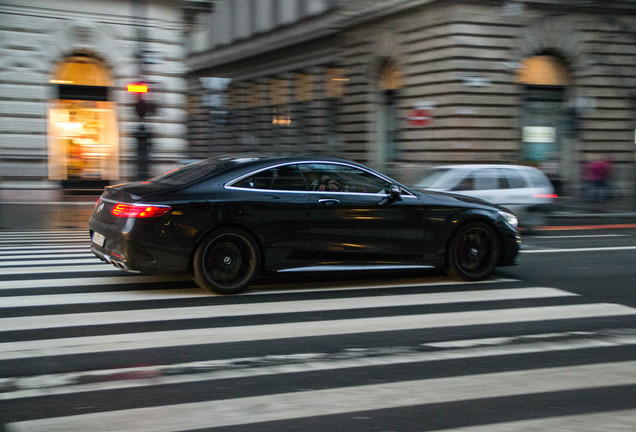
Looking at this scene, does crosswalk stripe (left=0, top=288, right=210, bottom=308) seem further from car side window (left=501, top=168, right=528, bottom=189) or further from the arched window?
the arched window

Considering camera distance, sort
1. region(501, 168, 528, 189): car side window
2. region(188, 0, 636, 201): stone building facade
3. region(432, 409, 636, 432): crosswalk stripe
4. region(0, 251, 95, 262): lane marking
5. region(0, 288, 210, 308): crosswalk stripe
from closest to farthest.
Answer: region(432, 409, 636, 432): crosswalk stripe → region(0, 288, 210, 308): crosswalk stripe → region(0, 251, 95, 262): lane marking → region(501, 168, 528, 189): car side window → region(188, 0, 636, 201): stone building facade

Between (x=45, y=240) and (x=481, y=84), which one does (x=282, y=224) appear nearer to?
(x=45, y=240)

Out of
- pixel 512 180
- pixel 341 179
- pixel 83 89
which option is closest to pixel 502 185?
pixel 512 180

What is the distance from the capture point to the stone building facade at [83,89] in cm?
1877

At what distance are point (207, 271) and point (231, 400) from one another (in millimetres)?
3222

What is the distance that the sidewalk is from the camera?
54.1 feet

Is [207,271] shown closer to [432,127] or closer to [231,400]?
[231,400]

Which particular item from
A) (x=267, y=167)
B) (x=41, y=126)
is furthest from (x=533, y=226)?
(x=41, y=126)

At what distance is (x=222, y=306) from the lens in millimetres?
7023

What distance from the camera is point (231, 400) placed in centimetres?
Answer: 435

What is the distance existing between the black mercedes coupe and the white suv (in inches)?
235

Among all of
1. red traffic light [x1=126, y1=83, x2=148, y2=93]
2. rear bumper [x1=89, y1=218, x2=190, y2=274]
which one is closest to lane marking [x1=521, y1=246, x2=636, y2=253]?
rear bumper [x1=89, y1=218, x2=190, y2=274]

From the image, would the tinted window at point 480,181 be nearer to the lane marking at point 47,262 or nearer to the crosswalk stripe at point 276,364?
the lane marking at point 47,262

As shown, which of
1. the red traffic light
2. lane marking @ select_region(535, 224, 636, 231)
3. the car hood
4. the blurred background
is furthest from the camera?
the blurred background
